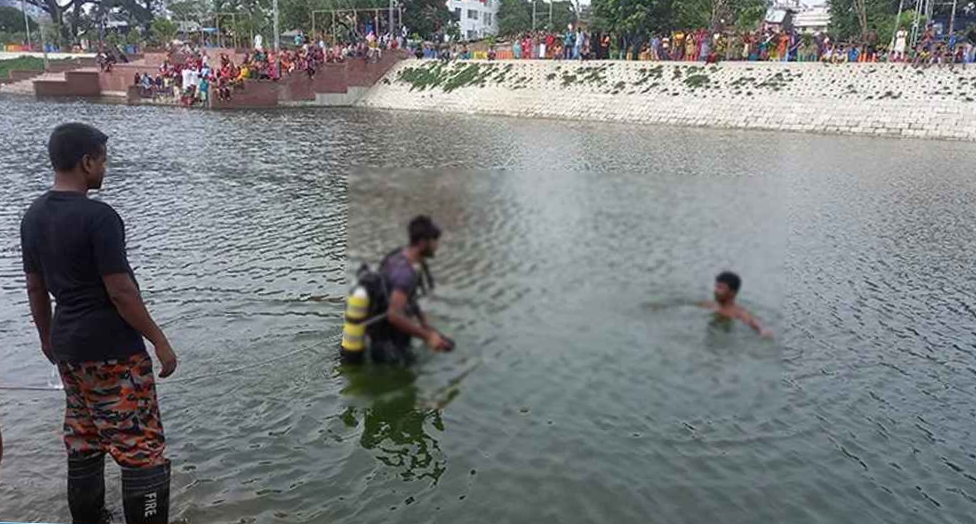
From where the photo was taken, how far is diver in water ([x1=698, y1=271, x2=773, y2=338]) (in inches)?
67.8

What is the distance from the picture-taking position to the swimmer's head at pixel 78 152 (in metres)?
3.85

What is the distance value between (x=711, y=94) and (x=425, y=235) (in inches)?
1310

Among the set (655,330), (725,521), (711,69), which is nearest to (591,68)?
(711,69)

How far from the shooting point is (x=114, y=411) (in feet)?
13.7

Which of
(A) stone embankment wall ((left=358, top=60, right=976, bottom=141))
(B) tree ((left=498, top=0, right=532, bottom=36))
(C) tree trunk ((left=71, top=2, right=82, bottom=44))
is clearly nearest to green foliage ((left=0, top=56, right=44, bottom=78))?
(C) tree trunk ((left=71, top=2, right=82, bottom=44))

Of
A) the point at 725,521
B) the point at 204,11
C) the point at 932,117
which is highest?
the point at 204,11

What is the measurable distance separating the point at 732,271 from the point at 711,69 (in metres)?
35.3

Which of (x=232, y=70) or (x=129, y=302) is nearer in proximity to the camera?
(x=129, y=302)

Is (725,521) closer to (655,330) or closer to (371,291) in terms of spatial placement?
(655,330)

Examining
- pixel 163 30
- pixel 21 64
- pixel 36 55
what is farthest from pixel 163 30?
pixel 21 64

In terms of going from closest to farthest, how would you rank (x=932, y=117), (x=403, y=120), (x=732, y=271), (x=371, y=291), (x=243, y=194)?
1. (x=371, y=291)
2. (x=732, y=271)
3. (x=243, y=194)
4. (x=932, y=117)
5. (x=403, y=120)

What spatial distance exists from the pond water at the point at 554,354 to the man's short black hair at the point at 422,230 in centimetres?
3

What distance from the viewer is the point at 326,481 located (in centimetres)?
544

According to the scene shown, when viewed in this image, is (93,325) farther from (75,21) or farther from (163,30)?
(75,21)
